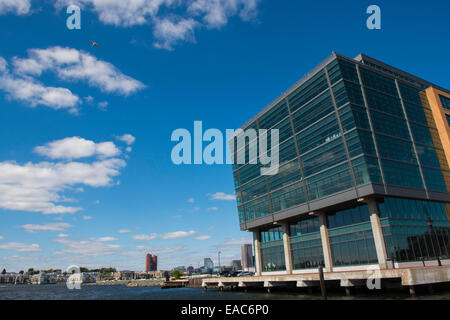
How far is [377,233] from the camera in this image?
45.2m

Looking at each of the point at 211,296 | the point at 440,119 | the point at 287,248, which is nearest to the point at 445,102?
the point at 440,119

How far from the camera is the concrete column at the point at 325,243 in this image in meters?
52.1

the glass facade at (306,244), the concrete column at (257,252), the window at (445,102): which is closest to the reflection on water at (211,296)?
the concrete column at (257,252)

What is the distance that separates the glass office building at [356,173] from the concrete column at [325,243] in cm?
20

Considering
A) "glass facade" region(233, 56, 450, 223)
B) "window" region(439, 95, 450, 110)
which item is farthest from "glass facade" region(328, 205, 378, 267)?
"window" region(439, 95, 450, 110)

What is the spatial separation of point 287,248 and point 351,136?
2684 centimetres

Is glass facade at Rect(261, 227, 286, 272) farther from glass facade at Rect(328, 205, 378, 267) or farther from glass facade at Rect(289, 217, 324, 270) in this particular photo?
glass facade at Rect(328, 205, 378, 267)

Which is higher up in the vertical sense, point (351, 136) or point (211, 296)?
point (351, 136)

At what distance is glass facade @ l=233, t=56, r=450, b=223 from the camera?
4875 centimetres

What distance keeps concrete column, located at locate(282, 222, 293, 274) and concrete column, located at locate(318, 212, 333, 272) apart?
384 inches

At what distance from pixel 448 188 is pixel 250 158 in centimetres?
3882

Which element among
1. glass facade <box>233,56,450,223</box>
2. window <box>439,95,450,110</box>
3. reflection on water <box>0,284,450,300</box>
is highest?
window <box>439,95,450,110</box>

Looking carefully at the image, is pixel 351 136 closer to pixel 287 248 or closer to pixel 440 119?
pixel 440 119

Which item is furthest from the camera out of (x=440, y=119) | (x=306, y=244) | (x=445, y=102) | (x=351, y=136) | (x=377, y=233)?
(x=445, y=102)
